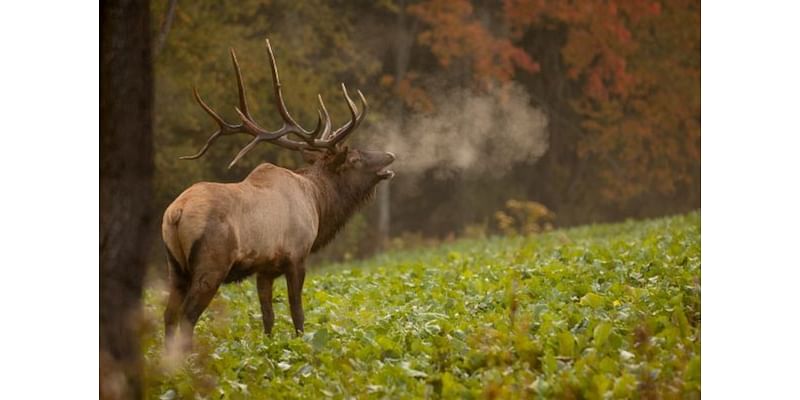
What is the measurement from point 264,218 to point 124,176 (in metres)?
1.22

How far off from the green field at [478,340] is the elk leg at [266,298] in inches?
4.3

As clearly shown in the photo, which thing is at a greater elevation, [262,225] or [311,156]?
[311,156]

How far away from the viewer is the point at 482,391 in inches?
195

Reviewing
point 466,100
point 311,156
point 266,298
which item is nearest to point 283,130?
point 311,156

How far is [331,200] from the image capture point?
730cm

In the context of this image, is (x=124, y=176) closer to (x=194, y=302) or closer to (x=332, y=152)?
(x=194, y=302)

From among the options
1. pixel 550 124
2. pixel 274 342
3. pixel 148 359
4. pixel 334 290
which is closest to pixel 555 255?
pixel 334 290

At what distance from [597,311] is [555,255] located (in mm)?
2778

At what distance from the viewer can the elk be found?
583 cm

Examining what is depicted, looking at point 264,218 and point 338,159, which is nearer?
point 264,218

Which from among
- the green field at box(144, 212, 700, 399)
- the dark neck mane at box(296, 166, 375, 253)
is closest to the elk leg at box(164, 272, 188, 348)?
the green field at box(144, 212, 700, 399)

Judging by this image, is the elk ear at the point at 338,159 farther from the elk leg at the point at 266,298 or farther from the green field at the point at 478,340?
the elk leg at the point at 266,298

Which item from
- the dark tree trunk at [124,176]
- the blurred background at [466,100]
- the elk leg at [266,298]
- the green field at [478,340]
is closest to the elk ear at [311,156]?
the green field at [478,340]

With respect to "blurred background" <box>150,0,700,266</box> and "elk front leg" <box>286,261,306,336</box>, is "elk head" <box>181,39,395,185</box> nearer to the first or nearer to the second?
"elk front leg" <box>286,261,306,336</box>
